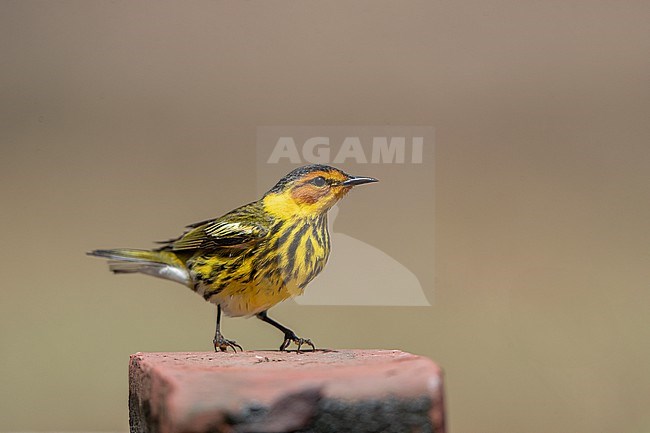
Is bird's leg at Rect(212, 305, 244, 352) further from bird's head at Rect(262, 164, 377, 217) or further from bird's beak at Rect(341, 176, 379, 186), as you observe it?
bird's beak at Rect(341, 176, 379, 186)

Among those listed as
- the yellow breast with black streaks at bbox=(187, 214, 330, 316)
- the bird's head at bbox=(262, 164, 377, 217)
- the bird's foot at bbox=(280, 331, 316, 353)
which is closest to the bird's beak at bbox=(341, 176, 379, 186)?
the bird's head at bbox=(262, 164, 377, 217)

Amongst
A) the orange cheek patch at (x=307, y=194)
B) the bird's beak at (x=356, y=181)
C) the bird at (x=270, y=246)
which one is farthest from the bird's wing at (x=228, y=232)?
the bird's beak at (x=356, y=181)

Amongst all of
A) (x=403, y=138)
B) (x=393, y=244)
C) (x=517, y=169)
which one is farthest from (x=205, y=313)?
(x=517, y=169)

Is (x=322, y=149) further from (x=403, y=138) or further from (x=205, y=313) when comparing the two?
(x=205, y=313)

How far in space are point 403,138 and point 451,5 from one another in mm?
587

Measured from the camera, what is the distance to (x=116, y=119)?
336 centimetres

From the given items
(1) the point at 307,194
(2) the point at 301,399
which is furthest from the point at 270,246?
(2) the point at 301,399

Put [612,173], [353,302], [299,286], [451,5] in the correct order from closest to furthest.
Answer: [299,286] < [353,302] < [451,5] < [612,173]

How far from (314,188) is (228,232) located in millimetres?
293

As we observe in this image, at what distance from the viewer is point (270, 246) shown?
278 cm

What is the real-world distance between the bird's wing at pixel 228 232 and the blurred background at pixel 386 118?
0.21 metres

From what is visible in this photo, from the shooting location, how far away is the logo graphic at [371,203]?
2.91 m

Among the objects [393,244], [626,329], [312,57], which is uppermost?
[312,57]

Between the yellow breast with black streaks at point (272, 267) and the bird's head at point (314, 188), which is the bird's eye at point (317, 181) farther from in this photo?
the yellow breast with black streaks at point (272, 267)
